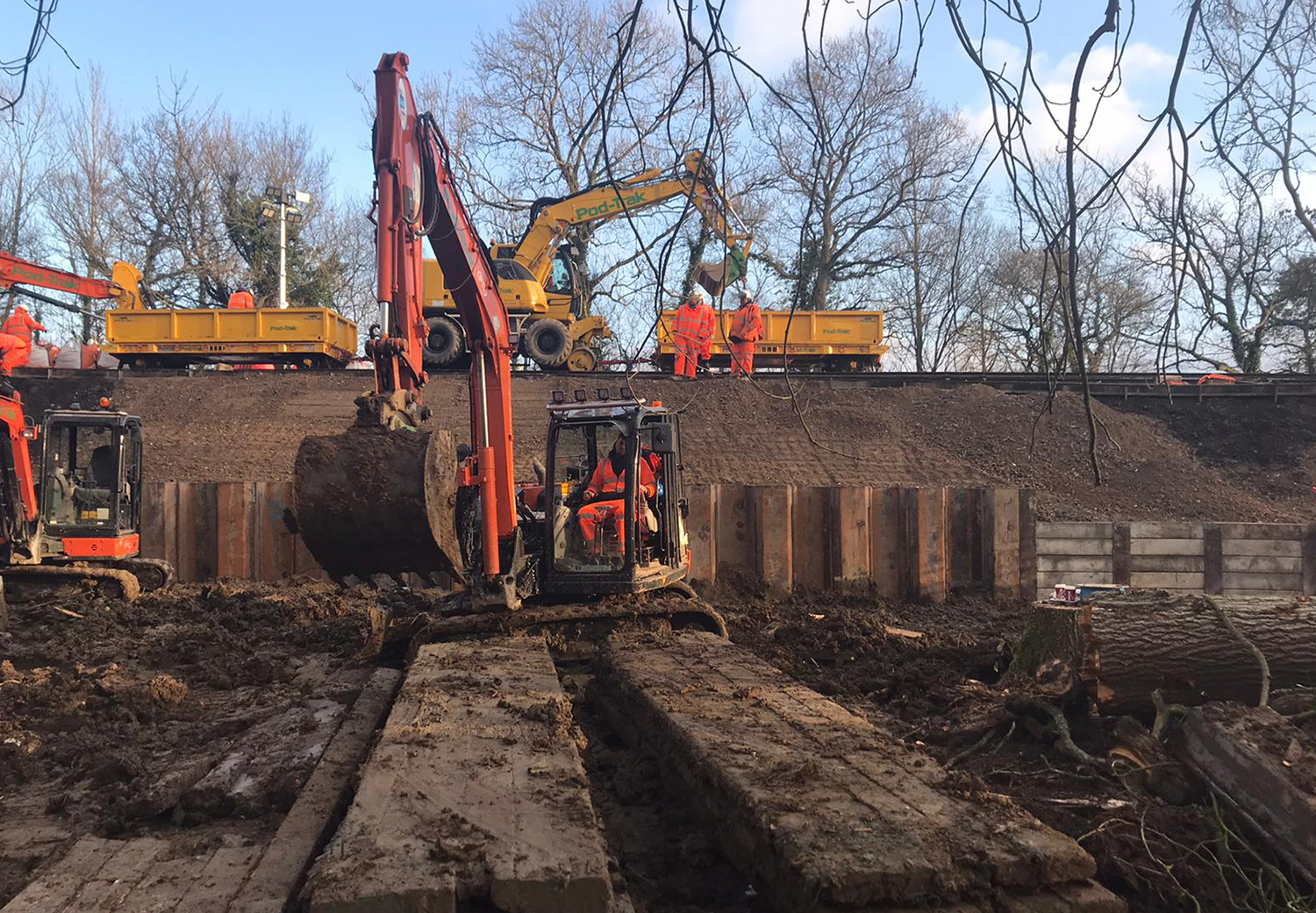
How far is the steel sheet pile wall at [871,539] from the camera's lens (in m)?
10.7

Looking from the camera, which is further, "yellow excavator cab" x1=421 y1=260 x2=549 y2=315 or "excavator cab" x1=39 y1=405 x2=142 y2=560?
"yellow excavator cab" x1=421 y1=260 x2=549 y2=315

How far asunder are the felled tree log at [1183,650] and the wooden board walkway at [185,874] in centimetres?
353

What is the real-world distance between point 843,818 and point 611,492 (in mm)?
4690

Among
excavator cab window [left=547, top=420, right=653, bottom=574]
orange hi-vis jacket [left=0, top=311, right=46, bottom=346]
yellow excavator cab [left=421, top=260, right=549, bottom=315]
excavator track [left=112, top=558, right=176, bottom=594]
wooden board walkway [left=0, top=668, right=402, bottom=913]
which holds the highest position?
yellow excavator cab [left=421, top=260, right=549, bottom=315]

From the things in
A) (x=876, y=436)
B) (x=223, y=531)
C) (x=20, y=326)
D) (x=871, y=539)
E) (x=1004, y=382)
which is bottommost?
(x=871, y=539)

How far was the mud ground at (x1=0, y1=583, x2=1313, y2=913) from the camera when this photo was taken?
3.22m

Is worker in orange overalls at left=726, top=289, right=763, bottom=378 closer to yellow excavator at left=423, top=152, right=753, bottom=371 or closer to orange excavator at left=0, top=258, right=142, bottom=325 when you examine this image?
yellow excavator at left=423, top=152, right=753, bottom=371

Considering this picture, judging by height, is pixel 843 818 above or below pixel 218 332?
below

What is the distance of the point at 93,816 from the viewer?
13.5 ft

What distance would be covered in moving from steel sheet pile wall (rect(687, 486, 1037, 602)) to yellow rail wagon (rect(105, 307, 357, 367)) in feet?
39.1

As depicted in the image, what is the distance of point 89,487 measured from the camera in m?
10.9

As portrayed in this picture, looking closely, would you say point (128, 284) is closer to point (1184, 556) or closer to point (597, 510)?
point (597, 510)

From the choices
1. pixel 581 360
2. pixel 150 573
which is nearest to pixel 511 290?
pixel 581 360

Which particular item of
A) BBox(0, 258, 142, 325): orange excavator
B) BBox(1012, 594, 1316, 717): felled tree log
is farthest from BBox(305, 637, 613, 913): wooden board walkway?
BBox(0, 258, 142, 325): orange excavator
